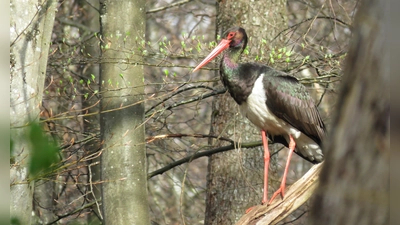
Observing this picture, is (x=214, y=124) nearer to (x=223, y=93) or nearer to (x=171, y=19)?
(x=223, y=93)

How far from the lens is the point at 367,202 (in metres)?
1.75

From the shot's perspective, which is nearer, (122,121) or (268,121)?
(122,121)

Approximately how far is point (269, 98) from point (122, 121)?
1365mm

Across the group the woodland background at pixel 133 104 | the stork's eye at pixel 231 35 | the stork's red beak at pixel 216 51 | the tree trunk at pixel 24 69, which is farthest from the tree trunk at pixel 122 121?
the tree trunk at pixel 24 69

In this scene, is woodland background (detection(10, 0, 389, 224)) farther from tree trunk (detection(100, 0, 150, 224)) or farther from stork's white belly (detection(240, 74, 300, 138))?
stork's white belly (detection(240, 74, 300, 138))

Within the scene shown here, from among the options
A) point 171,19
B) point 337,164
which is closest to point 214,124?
point 337,164

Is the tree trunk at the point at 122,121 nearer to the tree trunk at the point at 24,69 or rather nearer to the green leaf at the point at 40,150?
the tree trunk at the point at 24,69

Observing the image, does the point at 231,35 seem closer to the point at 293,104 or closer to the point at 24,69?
the point at 293,104

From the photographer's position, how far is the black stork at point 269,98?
6.20 m

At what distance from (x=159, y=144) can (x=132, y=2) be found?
2786mm

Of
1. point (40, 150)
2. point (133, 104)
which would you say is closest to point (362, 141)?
point (40, 150)

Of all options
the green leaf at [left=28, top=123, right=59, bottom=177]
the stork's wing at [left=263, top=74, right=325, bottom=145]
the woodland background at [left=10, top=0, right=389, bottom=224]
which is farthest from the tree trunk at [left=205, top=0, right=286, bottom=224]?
the green leaf at [left=28, top=123, right=59, bottom=177]

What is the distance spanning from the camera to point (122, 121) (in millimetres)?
5895

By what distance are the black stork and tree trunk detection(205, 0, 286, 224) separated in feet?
2.15
